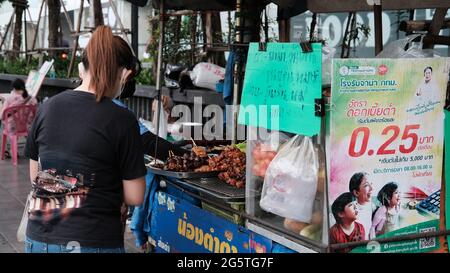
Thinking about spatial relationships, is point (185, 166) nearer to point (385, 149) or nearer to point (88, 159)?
point (88, 159)

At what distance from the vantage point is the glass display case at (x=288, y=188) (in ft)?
8.38

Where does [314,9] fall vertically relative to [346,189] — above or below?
above

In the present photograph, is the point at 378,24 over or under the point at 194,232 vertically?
over

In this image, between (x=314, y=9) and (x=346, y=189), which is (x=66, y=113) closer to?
(x=346, y=189)

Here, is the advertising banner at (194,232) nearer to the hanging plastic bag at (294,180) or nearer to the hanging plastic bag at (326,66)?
the hanging plastic bag at (294,180)

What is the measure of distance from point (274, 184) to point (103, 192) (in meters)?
0.84

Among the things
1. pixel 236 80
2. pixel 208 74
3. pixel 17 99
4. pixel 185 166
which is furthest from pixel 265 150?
pixel 17 99

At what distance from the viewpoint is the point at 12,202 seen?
22.4 feet

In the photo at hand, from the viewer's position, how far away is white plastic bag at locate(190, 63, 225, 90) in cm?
741

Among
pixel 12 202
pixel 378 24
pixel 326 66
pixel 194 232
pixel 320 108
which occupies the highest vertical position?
pixel 378 24

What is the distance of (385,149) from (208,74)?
5104 millimetres

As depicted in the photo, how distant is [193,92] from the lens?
25.8 feet

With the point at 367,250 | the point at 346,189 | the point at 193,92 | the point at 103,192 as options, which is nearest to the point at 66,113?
the point at 103,192

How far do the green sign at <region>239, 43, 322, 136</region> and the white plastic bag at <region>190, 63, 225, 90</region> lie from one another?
174 inches
